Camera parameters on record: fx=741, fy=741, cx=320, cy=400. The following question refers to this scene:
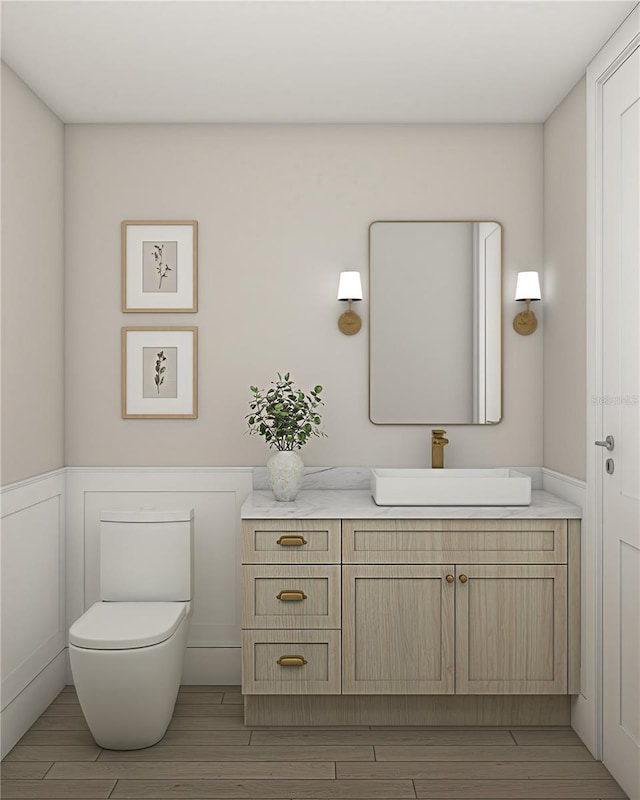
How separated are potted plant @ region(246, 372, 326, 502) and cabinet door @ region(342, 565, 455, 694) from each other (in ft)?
1.69

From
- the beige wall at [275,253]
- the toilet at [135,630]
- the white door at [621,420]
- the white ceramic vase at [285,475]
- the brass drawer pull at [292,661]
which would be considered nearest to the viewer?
the white door at [621,420]

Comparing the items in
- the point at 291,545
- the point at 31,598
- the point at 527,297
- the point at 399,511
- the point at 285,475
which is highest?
the point at 527,297

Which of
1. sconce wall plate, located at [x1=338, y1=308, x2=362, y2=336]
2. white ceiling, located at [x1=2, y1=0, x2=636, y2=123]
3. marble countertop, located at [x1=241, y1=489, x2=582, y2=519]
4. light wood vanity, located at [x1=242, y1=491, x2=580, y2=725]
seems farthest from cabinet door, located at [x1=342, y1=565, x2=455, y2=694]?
white ceiling, located at [x1=2, y1=0, x2=636, y2=123]

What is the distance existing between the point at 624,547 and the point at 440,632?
2.66ft

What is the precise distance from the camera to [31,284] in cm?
311

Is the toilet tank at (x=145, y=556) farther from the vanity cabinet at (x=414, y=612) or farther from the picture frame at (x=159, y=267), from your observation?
the picture frame at (x=159, y=267)

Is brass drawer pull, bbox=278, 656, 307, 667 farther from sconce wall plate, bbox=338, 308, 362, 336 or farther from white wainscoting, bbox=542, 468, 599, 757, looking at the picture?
sconce wall plate, bbox=338, 308, 362, 336

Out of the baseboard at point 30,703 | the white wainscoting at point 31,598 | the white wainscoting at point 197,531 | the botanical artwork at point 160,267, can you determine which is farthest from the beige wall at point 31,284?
the baseboard at point 30,703

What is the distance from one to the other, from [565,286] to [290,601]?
69.5 inches

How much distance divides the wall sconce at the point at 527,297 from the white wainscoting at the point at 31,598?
2.27 m

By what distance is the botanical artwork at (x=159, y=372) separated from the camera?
3.53m

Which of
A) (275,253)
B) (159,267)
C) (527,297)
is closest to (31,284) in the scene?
(159,267)

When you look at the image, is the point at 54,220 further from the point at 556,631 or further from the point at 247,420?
the point at 556,631

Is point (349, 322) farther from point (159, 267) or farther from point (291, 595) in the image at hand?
point (291, 595)
